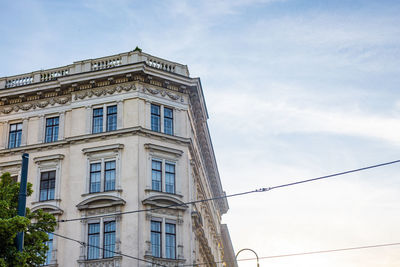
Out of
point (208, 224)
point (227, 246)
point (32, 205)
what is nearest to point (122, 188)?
point (32, 205)

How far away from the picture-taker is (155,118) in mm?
37125

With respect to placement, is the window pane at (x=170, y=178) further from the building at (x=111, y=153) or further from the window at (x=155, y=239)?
the window at (x=155, y=239)

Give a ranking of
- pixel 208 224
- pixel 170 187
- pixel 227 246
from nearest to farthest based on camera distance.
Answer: pixel 170 187, pixel 208 224, pixel 227 246

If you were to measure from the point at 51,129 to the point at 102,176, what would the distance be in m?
5.96

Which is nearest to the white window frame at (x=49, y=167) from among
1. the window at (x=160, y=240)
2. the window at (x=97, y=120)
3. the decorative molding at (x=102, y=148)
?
the decorative molding at (x=102, y=148)

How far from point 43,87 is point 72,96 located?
7.50ft

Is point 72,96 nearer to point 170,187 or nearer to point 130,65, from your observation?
point 130,65

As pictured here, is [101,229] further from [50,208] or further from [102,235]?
[50,208]

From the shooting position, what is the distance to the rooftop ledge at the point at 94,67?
37.9 meters

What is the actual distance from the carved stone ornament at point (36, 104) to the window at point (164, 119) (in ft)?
20.5

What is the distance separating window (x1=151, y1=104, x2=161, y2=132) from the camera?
36812mm

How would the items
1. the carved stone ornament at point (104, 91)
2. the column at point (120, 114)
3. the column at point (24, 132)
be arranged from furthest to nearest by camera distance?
the column at point (24, 132) < the carved stone ornament at point (104, 91) < the column at point (120, 114)

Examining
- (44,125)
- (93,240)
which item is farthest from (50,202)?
(44,125)

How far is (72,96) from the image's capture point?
125ft
